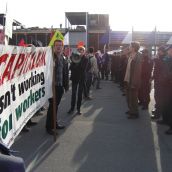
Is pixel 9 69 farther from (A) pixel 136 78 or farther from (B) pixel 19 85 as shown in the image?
(A) pixel 136 78

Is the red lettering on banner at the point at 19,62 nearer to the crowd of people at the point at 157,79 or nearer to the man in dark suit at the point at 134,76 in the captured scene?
the crowd of people at the point at 157,79

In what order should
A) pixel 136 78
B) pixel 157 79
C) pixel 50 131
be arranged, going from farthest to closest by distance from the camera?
pixel 136 78 → pixel 157 79 → pixel 50 131

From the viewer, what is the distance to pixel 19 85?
5.54 m

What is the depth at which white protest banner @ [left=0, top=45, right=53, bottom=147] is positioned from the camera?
15.3 feet

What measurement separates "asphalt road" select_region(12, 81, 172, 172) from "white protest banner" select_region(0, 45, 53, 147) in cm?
79

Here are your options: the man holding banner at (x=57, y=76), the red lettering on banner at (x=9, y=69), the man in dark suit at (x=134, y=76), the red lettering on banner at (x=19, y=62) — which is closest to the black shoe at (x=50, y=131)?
the man holding banner at (x=57, y=76)

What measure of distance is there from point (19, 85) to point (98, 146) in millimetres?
2642

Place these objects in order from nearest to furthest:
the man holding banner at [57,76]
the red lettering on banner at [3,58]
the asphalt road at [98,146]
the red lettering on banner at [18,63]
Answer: the red lettering on banner at [3,58] → the red lettering on banner at [18,63] → the asphalt road at [98,146] → the man holding banner at [57,76]

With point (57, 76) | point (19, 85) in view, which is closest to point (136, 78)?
point (57, 76)

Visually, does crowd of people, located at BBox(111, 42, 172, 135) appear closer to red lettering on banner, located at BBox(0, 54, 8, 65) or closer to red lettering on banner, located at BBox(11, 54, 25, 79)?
red lettering on banner, located at BBox(11, 54, 25, 79)

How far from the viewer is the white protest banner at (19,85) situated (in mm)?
4656

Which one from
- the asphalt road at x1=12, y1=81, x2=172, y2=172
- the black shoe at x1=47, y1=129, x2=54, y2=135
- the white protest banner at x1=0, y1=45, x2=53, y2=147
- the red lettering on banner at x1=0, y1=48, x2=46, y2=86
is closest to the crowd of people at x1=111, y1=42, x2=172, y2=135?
the asphalt road at x1=12, y1=81, x2=172, y2=172

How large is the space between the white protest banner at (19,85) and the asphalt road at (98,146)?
793 mm

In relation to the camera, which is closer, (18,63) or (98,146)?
(18,63)
